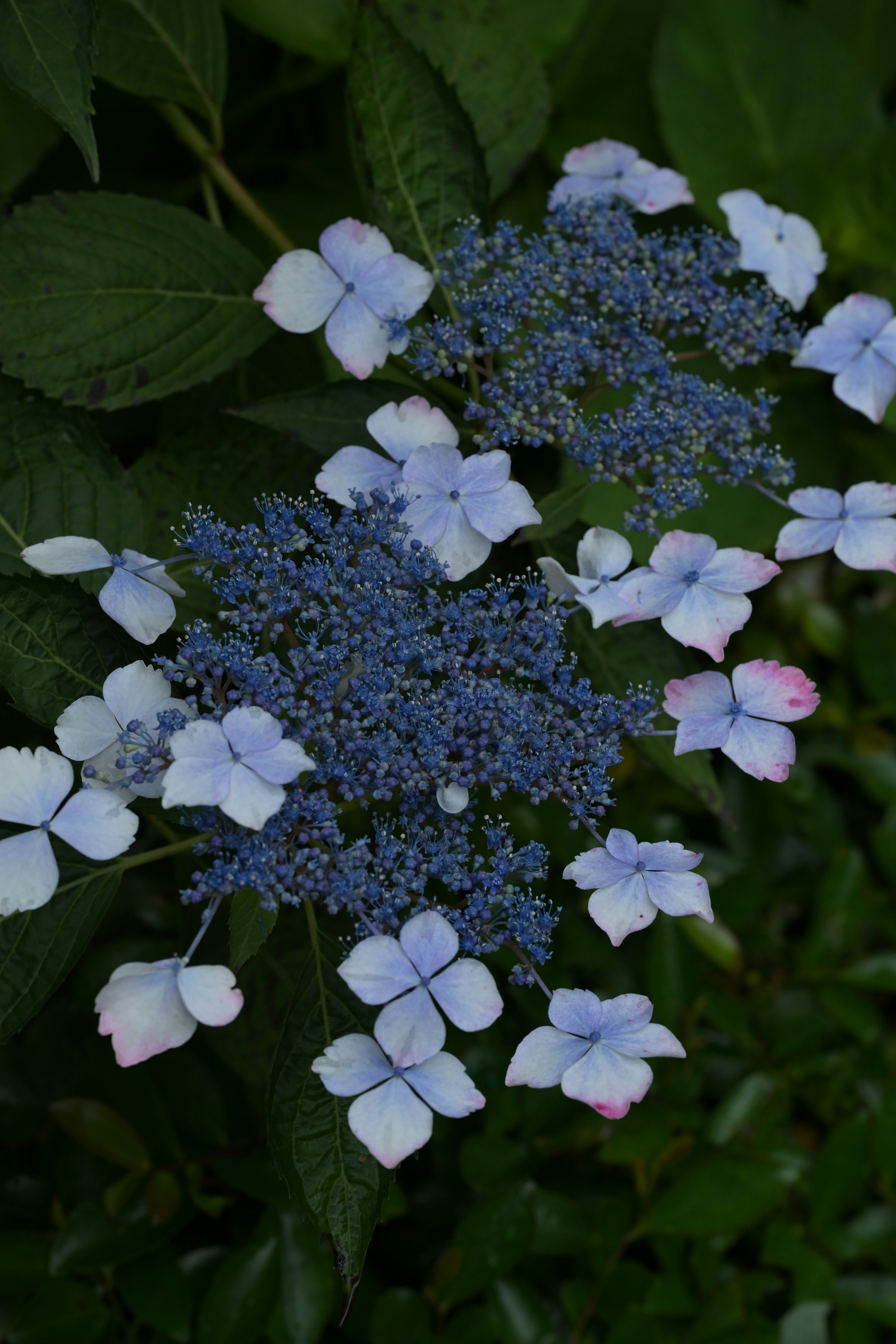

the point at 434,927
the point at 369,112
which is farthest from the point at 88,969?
Answer: the point at 369,112

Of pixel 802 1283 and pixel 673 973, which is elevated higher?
pixel 673 973

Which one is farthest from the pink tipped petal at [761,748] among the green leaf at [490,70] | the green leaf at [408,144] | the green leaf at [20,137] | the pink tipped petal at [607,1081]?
the green leaf at [20,137]

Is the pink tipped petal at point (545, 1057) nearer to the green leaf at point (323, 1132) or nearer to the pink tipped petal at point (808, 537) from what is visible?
the green leaf at point (323, 1132)

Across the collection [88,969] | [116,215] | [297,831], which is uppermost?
[116,215]

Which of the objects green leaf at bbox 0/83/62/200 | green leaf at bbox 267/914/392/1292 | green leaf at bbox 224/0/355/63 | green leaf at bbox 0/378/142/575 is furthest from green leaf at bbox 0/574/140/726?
green leaf at bbox 224/0/355/63

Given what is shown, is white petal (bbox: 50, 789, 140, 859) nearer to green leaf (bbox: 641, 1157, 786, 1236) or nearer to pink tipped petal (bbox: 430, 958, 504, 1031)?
pink tipped petal (bbox: 430, 958, 504, 1031)

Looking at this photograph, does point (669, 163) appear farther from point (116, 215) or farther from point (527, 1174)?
point (527, 1174)
